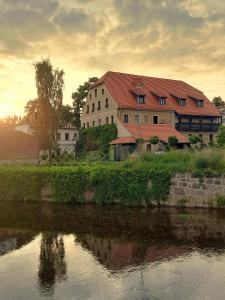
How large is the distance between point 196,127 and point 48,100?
80.5 ft

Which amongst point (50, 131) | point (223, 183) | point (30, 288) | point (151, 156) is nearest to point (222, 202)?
point (223, 183)

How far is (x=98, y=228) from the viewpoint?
1697cm

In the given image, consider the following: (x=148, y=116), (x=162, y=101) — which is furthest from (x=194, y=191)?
(x=162, y=101)

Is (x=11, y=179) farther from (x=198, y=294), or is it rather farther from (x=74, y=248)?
(x=198, y=294)

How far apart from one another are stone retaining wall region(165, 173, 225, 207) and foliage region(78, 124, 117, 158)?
23.2 metres

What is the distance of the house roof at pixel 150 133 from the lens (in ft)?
147

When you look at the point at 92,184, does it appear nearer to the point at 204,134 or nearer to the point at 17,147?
the point at 17,147

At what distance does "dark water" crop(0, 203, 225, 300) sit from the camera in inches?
377

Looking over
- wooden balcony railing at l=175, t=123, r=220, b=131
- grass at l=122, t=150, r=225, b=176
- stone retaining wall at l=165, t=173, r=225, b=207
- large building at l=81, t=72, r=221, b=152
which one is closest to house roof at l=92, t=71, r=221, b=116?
large building at l=81, t=72, r=221, b=152

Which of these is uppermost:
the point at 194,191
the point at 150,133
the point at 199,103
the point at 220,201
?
the point at 199,103

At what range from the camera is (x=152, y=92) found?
53812mm

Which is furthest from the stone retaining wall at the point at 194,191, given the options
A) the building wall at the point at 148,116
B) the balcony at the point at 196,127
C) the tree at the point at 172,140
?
the balcony at the point at 196,127

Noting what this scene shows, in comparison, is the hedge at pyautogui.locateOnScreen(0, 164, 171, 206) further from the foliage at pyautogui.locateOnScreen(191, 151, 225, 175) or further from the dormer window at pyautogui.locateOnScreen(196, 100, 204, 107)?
the dormer window at pyautogui.locateOnScreen(196, 100, 204, 107)

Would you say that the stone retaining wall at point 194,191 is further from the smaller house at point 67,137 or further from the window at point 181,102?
the smaller house at point 67,137
